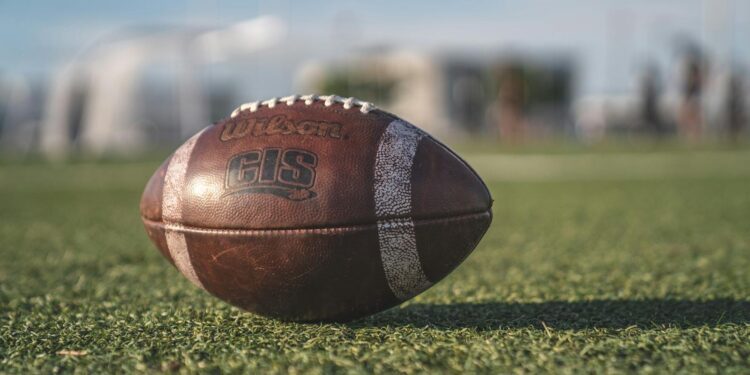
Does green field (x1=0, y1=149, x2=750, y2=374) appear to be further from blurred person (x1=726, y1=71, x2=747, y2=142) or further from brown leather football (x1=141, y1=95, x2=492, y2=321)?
blurred person (x1=726, y1=71, x2=747, y2=142)

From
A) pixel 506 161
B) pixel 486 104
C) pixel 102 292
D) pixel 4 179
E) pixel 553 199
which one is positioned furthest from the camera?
pixel 486 104

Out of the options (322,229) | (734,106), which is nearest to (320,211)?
(322,229)

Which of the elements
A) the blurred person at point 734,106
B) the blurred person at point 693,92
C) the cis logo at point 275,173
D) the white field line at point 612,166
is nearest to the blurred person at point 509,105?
the blurred person at point 693,92

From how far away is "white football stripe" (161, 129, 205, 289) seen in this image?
6.50ft

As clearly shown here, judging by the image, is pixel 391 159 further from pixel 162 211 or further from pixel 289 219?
pixel 162 211

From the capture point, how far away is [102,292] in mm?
2693

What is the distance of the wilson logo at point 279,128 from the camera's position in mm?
1935

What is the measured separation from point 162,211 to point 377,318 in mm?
663

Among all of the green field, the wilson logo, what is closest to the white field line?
the green field

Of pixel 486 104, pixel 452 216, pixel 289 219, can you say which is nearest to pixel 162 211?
pixel 289 219

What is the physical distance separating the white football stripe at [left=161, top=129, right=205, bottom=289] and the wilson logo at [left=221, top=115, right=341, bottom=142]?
0.45 feet

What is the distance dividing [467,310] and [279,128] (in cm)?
80

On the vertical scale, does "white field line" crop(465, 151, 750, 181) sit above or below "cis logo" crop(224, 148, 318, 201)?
below

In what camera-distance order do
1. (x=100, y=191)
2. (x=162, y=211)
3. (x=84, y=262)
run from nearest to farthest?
(x=162, y=211) < (x=84, y=262) < (x=100, y=191)
